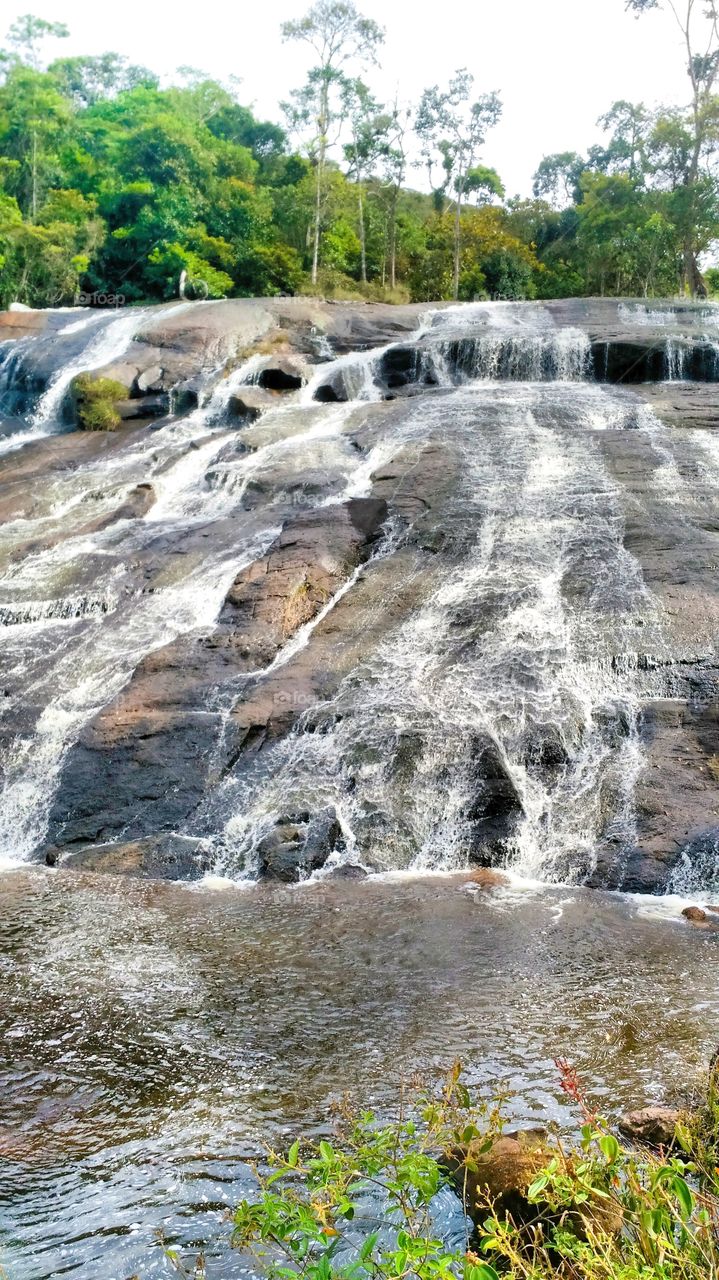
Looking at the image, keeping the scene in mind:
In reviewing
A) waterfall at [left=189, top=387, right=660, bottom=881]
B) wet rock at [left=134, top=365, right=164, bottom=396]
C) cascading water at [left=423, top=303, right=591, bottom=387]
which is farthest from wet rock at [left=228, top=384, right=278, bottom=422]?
waterfall at [left=189, top=387, right=660, bottom=881]

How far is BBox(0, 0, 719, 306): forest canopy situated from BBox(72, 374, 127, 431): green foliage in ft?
41.9

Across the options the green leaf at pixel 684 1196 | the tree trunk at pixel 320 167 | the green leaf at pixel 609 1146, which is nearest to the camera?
the green leaf at pixel 684 1196

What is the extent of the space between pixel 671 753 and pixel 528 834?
166 centimetres

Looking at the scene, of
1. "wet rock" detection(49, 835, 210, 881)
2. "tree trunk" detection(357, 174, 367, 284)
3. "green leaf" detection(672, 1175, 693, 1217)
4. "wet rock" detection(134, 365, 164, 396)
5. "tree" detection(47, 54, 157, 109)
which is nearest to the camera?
"green leaf" detection(672, 1175, 693, 1217)

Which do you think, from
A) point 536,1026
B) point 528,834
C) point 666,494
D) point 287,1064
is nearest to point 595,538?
point 666,494

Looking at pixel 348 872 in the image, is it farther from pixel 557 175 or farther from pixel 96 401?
pixel 557 175

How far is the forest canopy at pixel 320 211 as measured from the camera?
32.2 m

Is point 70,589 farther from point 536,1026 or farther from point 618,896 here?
point 536,1026

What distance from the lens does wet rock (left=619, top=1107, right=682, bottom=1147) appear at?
3.69 metres

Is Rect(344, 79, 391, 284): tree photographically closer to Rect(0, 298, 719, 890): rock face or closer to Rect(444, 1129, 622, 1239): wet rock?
Rect(0, 298, 719, 890): rock face

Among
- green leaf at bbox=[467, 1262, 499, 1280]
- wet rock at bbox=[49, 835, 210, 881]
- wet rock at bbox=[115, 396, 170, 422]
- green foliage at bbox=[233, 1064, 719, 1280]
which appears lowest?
wet rock at bbox=[49, 835, 210, 881]

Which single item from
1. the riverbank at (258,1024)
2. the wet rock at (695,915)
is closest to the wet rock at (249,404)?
the riverbank at (258,1024)

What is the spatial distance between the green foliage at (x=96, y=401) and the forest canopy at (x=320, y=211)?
41.9 ft

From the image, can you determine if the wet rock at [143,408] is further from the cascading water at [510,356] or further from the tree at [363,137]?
the tree at [363,137]
